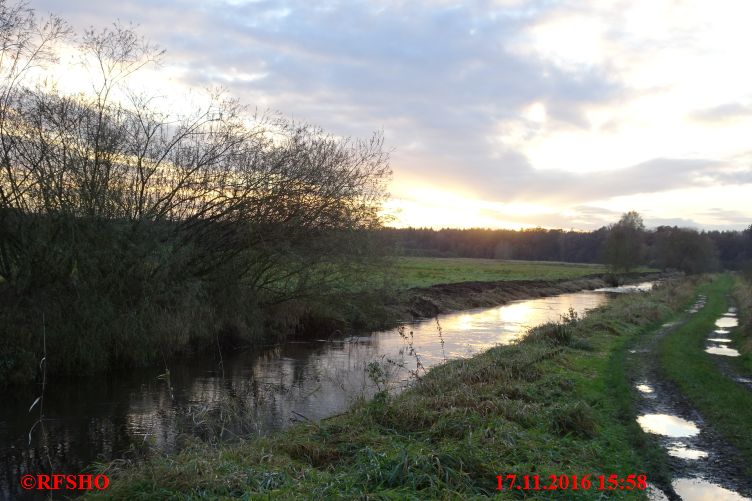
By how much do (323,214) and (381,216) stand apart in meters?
3.69

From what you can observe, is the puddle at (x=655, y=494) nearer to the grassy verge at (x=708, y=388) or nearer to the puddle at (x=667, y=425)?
the grassy verge at (x=708, y=388)

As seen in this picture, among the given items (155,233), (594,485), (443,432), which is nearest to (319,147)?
(155,233)

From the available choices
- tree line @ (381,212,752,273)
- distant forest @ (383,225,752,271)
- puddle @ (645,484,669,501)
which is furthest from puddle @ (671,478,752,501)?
distant forest @ (383,225,752,271)

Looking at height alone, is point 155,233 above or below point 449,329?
above

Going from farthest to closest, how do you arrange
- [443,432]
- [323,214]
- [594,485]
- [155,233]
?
[323,214]
[155,233]
[443,432]
[594,485]

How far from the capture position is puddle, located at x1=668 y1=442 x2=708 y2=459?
8180 mm

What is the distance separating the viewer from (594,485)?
6816 mm

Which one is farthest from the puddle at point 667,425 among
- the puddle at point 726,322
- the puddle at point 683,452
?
the puddle at point 726,322

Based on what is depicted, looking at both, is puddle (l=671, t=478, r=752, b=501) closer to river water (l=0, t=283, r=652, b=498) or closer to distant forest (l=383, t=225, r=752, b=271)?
river water (l=0, t=283, r=652, b=498)

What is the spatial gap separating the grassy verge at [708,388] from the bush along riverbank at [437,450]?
4.78 feet

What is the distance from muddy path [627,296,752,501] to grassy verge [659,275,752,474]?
0.65 feet

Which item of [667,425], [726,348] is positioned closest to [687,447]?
[667,425]

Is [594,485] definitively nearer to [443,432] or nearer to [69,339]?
[443,432]
